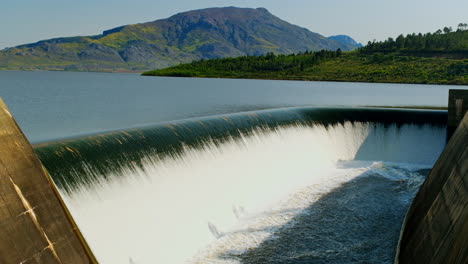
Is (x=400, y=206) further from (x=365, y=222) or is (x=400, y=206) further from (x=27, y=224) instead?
(x=27, y=224)

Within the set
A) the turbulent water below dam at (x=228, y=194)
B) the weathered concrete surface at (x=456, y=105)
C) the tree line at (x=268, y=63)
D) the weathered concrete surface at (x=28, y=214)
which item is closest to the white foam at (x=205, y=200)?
the turbulent water below dam at (x=228, y=194)

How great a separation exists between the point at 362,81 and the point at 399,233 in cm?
7353

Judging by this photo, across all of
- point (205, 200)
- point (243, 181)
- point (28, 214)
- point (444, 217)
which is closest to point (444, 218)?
point (444, 217)

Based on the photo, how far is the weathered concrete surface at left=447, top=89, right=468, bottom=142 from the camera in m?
23.1

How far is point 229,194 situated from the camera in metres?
15.5

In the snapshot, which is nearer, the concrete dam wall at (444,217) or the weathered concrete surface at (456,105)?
the concrete dam wall at (444,217)

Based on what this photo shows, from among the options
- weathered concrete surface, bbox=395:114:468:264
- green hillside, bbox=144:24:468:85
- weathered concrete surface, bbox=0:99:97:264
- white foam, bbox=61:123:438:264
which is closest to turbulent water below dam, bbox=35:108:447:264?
white foam, bbox=61:123:438:264

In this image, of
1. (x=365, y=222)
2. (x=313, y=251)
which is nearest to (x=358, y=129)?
(x=365, y=222)

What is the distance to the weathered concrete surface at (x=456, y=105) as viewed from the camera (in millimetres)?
23141

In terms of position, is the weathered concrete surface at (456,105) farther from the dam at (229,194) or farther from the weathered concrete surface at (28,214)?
the weathered concrete surface at (28,214)

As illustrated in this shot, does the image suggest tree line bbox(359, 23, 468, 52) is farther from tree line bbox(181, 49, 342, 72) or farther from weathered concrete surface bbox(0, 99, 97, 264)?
weathered concrete surface bbox(0, 99, 97, 264)

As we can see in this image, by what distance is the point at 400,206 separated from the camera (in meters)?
16.1

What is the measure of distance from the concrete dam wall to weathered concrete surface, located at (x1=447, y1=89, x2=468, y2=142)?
40.8ft

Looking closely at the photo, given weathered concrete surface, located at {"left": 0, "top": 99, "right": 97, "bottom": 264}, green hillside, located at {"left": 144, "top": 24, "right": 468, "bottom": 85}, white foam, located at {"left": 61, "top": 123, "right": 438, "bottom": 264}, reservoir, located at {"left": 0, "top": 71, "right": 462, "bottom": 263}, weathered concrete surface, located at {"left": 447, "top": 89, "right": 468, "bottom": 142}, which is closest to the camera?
weathered concrete surface, located at {"left": 0, "top": 99, "right": 97, "bottom": 264}
